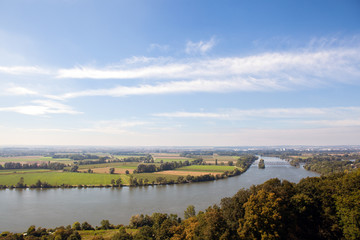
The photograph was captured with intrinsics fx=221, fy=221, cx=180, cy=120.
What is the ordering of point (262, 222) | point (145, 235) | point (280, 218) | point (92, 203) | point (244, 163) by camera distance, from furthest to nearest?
point (244, 163) → point (92, 203) → point (145, 235) → point (262, 222) → point (280, 218)

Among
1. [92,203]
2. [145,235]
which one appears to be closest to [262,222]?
[145,235]

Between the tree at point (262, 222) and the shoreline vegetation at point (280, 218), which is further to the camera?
the shoreline vegetation at point (280, 218)

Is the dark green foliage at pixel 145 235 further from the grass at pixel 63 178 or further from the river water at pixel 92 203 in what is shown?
the grass at pixel 63 178

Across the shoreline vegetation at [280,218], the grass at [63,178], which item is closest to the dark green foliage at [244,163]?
the grass at [63,178]

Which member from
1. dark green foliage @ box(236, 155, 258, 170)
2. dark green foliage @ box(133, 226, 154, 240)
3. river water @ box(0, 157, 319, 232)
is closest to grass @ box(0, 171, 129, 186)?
river water @ box(0, 157, 319, 232)

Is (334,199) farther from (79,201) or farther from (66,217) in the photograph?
(79,201)

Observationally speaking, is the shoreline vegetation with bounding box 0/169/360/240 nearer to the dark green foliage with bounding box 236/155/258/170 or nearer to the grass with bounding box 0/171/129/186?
the grass with bounding box 0/171/129/186

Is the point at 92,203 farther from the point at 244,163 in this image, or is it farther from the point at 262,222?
the point at 244,163
